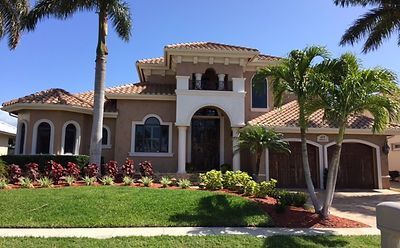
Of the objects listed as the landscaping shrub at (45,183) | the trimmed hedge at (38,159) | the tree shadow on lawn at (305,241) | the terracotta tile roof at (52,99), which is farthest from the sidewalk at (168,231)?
the terracotta tile roof at (52,99)

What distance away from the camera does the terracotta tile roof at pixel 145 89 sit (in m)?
20.8

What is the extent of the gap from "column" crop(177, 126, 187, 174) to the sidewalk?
33.2ft

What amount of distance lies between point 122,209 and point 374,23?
19.6 metres

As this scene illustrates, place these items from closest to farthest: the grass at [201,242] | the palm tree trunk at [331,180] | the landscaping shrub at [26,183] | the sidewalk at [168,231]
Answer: the grass at [201,242] < the sidewalk at [168,231] < the palm tree trunk at [331,180] < the landscaping shrub at [26,183]

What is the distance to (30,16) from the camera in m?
17.9

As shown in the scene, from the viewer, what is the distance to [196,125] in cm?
2197

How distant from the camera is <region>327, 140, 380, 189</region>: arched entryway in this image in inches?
781

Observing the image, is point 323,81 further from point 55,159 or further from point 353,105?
point 55,159

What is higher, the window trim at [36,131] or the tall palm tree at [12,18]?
the tall palm tree at [12,18]

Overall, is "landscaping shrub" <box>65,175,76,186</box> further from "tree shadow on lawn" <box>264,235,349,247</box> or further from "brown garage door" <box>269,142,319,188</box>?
"brown garage door" <box>269,142,319,188</box>

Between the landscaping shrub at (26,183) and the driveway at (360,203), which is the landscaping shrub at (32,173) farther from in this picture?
the driveway at (360,203)

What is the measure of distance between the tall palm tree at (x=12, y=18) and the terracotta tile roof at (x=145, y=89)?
17.9ft

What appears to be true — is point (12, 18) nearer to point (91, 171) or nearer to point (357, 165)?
point (91, 171)

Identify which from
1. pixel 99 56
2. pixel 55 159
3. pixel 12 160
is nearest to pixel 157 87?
pixel 99 56
